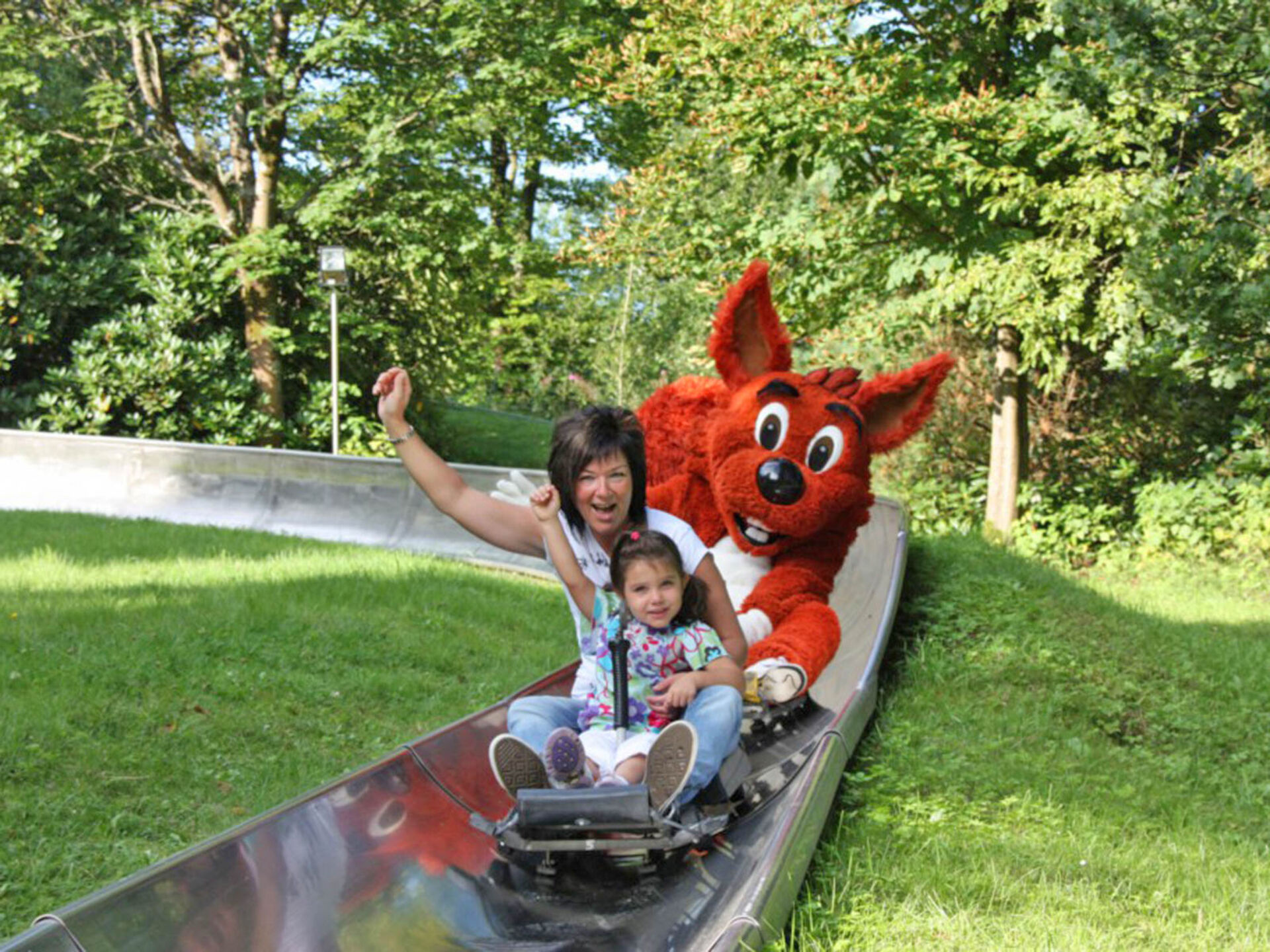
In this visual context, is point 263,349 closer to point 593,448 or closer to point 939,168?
point 939,168

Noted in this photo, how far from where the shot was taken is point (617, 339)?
72.3 feet

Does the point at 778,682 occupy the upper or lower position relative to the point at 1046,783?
upper

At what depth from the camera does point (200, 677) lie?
20.4 ft

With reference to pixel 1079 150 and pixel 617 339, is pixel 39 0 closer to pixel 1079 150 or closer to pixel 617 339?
pixel 617 339

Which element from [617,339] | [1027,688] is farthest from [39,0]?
[1027,688]

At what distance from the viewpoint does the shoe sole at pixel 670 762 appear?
3830mm

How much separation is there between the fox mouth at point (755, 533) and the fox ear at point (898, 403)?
715 millimetres

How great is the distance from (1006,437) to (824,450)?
21.1 feet

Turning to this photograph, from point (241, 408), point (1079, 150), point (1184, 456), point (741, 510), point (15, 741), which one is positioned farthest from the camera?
point (241, 408)

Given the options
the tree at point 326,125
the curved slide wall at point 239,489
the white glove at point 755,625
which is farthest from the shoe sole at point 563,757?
the tree at point 326,125

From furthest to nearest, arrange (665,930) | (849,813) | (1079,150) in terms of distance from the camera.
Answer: (1079,150) → (849,813) → (665,930)

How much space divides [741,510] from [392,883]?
2.82m

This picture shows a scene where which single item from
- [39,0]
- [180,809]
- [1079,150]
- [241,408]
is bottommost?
[180,809]

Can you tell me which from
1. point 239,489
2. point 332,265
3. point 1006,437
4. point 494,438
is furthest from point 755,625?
point 494,438
